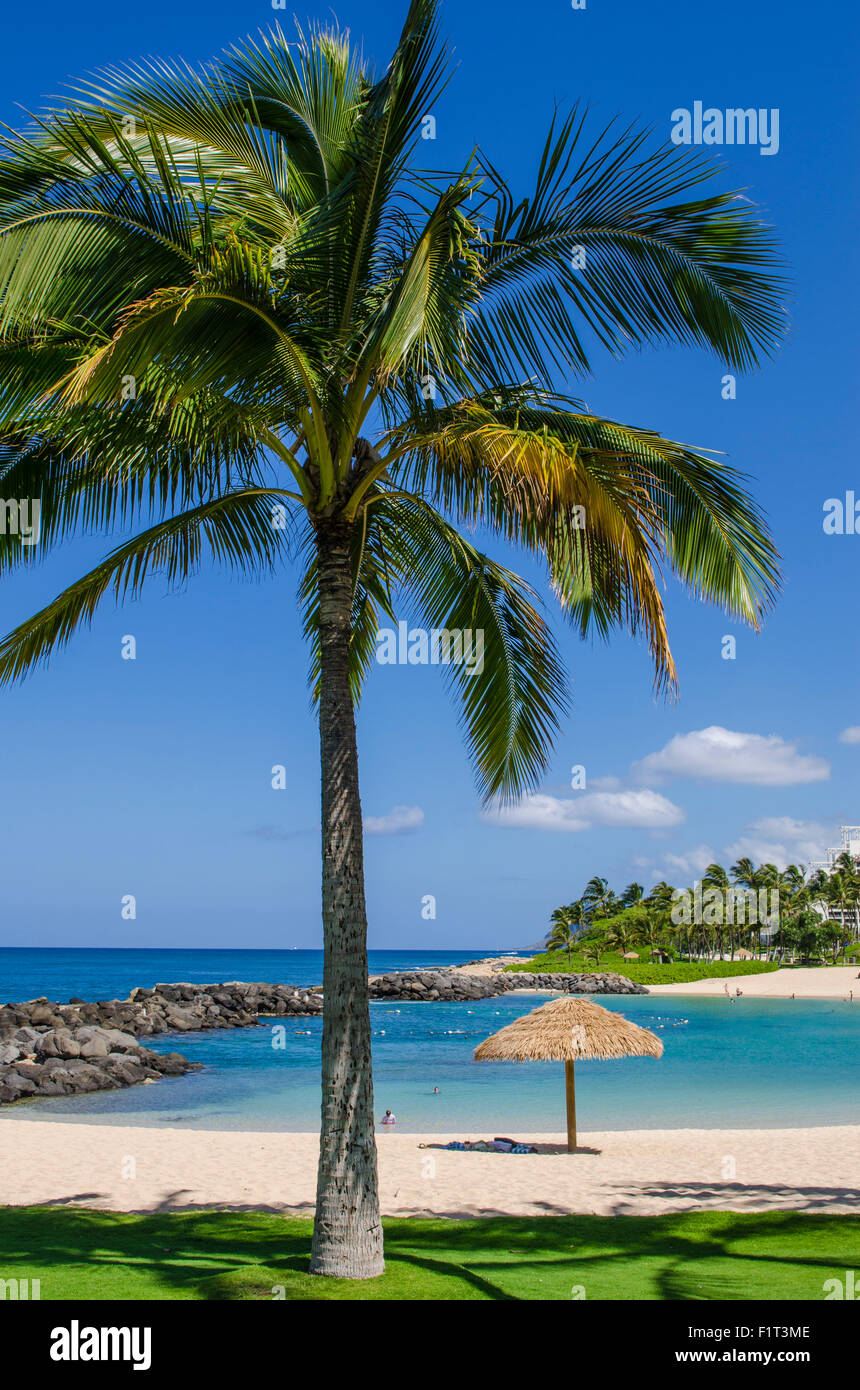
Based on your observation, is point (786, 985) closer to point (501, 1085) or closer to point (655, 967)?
point (655, 967)

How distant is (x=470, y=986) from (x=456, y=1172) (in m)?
61.9

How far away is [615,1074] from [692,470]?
2810cm

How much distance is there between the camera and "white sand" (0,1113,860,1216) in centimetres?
1187

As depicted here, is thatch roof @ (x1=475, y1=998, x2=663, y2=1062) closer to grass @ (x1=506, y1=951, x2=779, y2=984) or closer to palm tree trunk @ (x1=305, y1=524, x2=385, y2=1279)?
palm tree trunk @ (x1=305, y1=524, x2=385, y2=1279)

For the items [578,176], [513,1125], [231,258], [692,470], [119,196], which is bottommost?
[513,1125]

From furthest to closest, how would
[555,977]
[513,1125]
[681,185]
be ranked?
1. [555,977]
2. [513,1125]
3. [681,185]

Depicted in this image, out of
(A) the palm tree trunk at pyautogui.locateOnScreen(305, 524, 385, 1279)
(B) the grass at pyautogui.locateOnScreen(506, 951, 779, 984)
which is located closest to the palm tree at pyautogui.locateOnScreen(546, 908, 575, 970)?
(B) the grass at pyautogui.locateOnScreen(506, 951, 779, 984)

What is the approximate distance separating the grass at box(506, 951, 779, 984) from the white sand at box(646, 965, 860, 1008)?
1622 millimetres

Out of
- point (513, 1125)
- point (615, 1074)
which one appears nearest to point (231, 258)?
point (513, 1125)

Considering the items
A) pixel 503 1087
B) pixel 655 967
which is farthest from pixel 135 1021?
pixel 655 967

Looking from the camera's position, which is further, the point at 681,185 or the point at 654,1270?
the point at 654,1270

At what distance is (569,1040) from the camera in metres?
17.0
